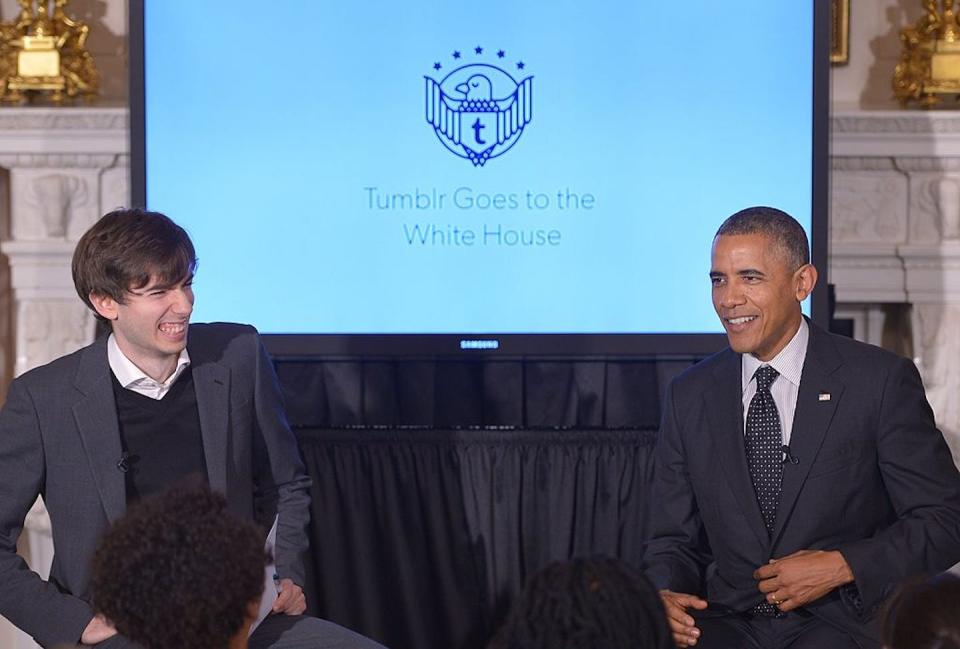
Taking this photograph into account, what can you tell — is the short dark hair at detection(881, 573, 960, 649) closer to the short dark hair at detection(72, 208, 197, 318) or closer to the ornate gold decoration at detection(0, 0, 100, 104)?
the short dark hair at detection(72, 208, 197, 318)

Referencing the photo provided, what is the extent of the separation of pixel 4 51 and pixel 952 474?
306 cm

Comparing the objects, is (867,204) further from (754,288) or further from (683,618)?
(683,618)

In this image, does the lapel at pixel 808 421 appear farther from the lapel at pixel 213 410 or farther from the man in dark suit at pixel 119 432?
the lapel at pixel 213 410

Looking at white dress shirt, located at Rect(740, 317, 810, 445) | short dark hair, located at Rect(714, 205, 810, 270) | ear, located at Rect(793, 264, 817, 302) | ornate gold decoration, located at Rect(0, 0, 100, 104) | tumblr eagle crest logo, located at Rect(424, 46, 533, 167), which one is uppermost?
ornate gold decoration, located at Rect(0, 0, 100, 104)

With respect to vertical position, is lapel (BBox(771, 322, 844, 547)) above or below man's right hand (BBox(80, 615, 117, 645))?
above

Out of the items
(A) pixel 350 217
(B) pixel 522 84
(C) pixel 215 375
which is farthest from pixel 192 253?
(B) pixel 522 84

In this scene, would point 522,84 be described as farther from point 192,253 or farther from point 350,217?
point 192,253

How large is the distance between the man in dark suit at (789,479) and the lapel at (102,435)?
1.08 metres

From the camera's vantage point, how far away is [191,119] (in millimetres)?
3744

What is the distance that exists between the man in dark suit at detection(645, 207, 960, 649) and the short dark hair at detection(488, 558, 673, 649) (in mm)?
1065

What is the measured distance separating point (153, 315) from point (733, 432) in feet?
3.87

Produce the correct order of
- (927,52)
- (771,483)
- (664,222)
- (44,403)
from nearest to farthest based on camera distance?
(44,403) → (771,483) → (664,222) → (927,52)

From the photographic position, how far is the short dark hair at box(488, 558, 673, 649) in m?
1.50

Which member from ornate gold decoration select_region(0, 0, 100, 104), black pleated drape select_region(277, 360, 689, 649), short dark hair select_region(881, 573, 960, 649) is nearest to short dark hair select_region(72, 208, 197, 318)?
black pleated drape select_region(277, 360, 689, 649)
